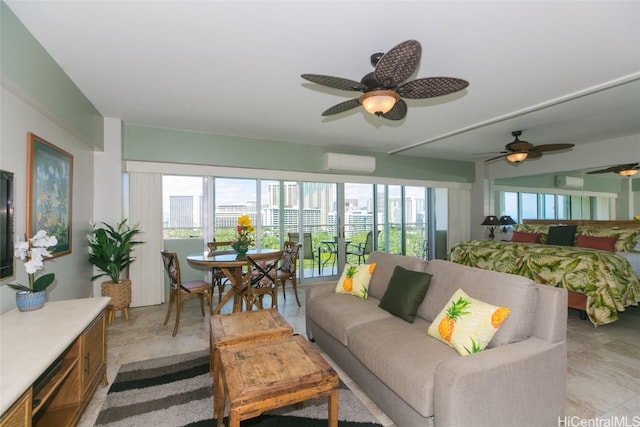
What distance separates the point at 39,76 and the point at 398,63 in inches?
100

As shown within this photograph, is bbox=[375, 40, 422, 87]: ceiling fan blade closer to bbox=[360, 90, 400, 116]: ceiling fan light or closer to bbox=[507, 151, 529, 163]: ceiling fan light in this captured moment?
bbox=[360, 90, 400, 116]: ceiling fan light

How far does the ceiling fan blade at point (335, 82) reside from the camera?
2008mm

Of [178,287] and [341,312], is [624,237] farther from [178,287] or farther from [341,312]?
[178,287]

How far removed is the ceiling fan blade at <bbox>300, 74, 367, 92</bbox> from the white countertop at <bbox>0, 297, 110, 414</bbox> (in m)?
2.04

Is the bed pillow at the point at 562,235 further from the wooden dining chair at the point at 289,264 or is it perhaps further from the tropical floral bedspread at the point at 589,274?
the wooden dining chair at the point at 289,264

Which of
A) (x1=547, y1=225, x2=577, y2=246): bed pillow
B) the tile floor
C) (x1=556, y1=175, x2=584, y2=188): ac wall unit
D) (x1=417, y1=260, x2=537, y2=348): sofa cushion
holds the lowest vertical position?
the tile floor

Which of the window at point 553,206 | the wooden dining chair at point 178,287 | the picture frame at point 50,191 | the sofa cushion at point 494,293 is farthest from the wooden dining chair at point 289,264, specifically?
the window at point 553,206

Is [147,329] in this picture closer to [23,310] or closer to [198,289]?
[198,289]

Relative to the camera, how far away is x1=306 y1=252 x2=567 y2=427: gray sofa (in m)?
1.44

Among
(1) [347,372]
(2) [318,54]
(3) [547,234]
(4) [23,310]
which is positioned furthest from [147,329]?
(3) [547,234]

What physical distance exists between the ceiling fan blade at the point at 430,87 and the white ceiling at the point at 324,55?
1.15 feet

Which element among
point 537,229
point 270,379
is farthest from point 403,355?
point 537,229

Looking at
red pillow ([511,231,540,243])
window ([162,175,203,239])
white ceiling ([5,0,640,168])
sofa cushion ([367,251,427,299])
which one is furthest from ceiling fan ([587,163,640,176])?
window ([162,175,203,239])

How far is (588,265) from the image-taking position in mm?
3381
